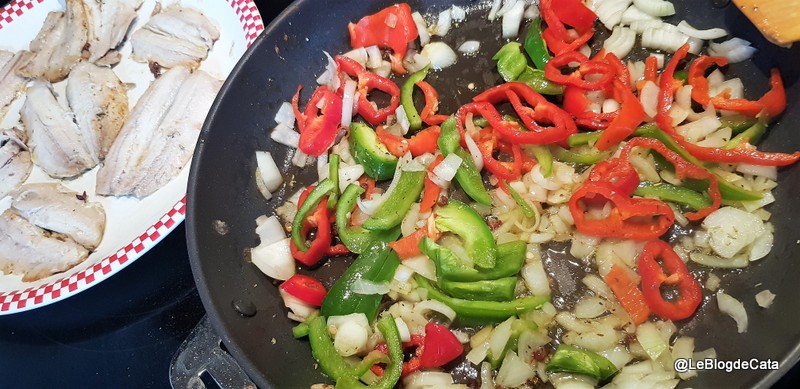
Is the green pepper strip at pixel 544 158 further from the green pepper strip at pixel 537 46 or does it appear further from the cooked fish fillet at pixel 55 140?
the cooked fish fillet at pixel 55 140

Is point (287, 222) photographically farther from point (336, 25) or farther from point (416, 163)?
point (336, 25)

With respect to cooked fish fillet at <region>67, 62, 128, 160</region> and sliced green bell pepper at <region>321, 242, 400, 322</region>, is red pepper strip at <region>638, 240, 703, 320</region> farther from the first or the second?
cooked fish fillet at <region>67, 62, 128, 160</region>

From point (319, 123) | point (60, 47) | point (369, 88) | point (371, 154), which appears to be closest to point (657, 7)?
point (369, 88)

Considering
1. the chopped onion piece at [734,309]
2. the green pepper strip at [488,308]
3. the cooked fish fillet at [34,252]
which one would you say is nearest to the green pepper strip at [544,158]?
the green pepper strip at [488,308]

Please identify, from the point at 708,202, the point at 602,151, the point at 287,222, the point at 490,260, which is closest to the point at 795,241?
the point at 708,202

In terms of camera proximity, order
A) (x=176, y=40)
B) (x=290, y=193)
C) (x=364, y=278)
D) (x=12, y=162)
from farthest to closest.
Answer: (x=176, y=40) < (x=12, y=162) < (x=290, y=193) < (x=364, y=278)

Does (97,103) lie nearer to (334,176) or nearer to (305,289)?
(334,176)

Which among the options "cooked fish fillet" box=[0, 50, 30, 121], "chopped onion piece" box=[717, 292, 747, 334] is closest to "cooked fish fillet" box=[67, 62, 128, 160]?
"cooked fish fillet" box=[0, 50, 30, 121]
